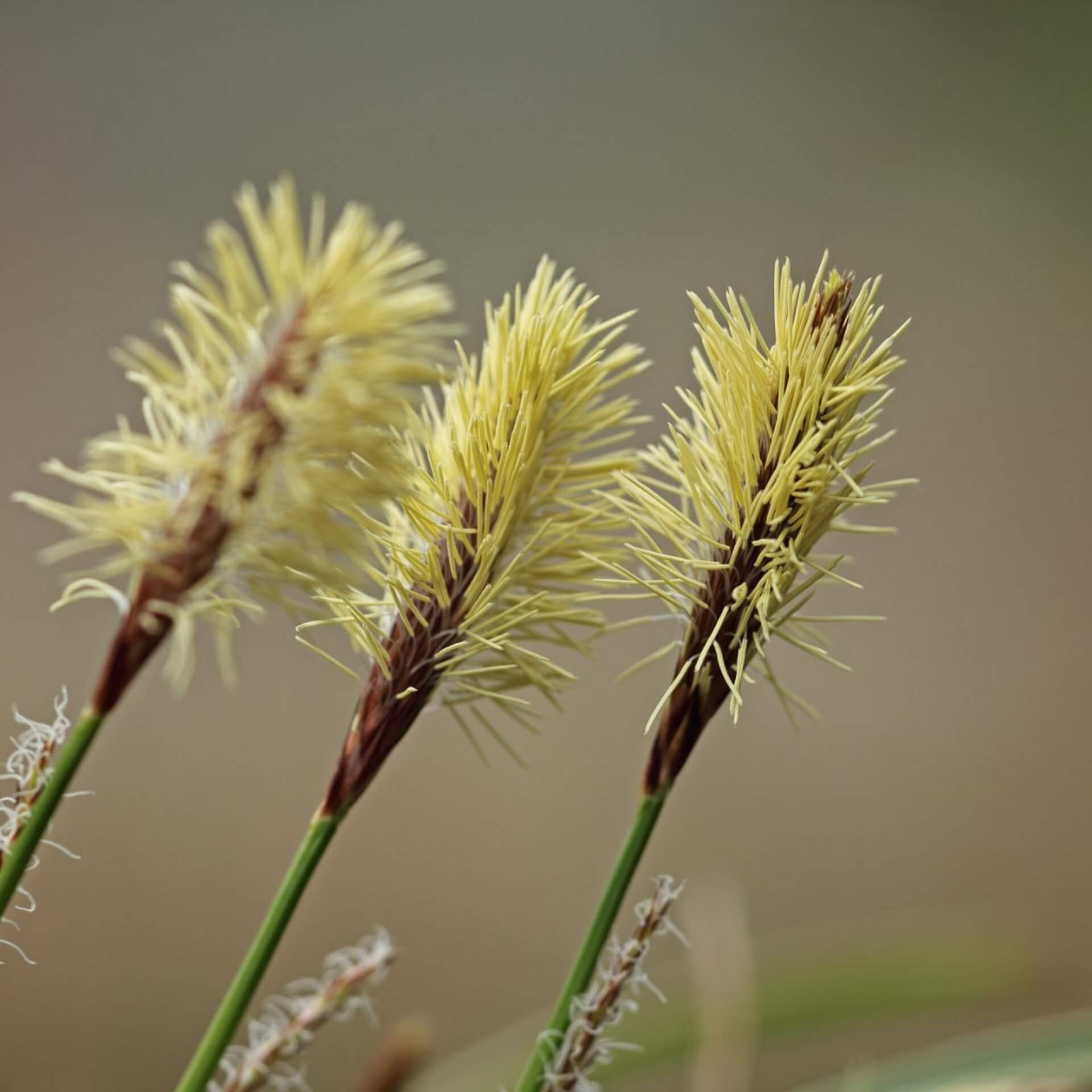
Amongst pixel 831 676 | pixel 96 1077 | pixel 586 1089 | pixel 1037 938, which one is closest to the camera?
pixel 586 1089

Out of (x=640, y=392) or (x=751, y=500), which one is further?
(x=640, y=392)

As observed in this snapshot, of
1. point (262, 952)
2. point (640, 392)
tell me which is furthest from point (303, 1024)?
point (640, 392)

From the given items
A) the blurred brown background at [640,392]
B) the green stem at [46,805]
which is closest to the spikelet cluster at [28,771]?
the green stem at [46,805]

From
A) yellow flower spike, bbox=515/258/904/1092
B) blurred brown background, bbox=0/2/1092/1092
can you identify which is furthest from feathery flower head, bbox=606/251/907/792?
blurred brown background, bbox=0/2/1092/1092

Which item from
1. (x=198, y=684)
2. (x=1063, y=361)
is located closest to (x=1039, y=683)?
(x=1063, y=361)

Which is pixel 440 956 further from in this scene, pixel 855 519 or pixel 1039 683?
pixel 1039 683

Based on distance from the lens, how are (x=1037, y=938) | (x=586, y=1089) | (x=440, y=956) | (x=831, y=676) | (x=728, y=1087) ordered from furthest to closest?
(x=831, y=676) < (x=440, y=956) < (x=1037, y=938) < (x=728, y=1087) < (x=586, y=1089)

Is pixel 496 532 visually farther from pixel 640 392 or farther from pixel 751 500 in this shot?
pixel 640 392
